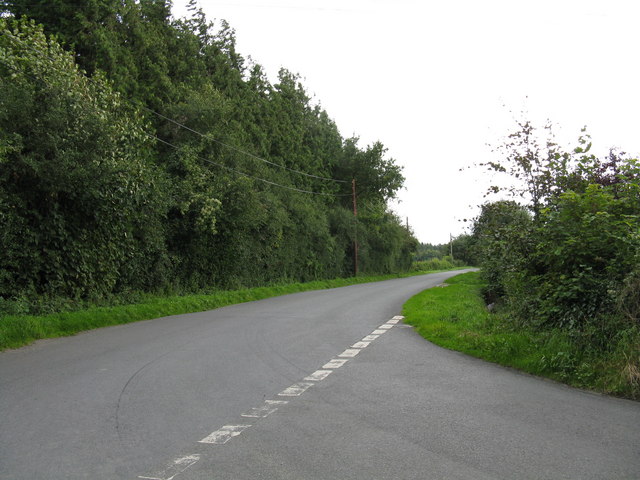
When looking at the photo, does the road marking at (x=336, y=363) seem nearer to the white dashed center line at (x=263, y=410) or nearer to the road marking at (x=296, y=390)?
the white dashed center line at (x=263, y=410)

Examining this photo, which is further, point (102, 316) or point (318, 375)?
point (102, 316)

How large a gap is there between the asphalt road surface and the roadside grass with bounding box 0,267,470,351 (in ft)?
4.27

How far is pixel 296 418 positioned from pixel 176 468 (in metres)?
1.54

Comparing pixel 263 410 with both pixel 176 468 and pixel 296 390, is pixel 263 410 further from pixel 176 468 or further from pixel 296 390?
pixel 176 468

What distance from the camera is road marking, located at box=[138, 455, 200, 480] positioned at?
3770 millimetres

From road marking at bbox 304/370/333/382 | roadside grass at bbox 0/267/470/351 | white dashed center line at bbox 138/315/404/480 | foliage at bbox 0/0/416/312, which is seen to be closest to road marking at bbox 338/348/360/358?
white dashed center line at bbox 138/315/404/480

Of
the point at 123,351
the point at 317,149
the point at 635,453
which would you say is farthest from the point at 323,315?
the point at 317,149

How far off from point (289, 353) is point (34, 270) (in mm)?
7947

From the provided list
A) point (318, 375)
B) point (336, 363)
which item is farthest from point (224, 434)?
point (336, 363)

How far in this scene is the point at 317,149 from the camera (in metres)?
47.5

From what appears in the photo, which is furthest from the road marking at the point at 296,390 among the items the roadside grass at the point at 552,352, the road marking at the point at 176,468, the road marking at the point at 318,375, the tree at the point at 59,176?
the tree at the point at 59,176

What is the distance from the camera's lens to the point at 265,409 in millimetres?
5531

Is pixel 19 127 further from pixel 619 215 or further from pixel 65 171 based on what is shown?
pixel 619 215

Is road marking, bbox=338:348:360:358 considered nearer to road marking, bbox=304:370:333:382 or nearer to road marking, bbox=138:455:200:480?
road marking, bbox=304:370:333:382
